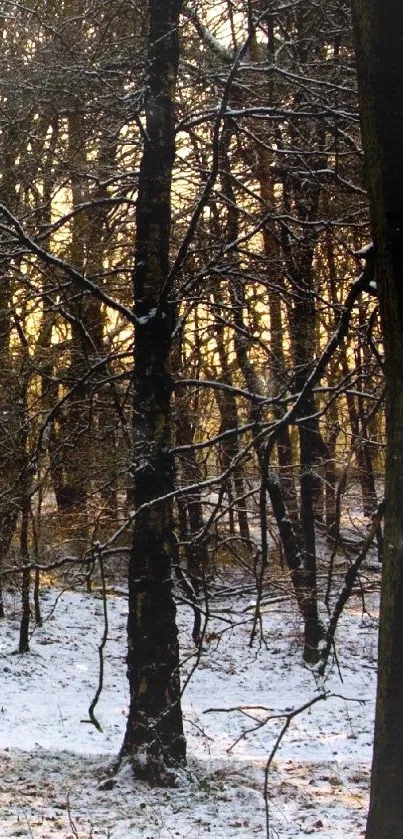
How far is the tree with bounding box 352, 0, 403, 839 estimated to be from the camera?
8.65 feet

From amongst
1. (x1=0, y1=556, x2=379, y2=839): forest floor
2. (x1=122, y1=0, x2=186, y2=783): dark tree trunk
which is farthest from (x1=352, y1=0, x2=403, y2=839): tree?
(x1=122, y1=0, x2=186, y2=783): dark tree trunk

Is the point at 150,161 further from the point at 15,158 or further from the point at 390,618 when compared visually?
the point at 390,618

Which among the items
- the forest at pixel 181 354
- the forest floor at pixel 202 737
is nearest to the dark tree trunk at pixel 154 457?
the forest at pixel 181 354

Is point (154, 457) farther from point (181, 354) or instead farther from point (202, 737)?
point (181, 354)

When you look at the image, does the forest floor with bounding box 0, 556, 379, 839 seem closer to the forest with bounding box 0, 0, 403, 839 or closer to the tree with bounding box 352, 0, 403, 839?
the forest with bounding box 0, 0, 403, 839

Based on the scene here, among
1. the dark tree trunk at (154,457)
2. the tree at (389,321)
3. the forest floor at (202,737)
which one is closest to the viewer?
the tree at (389,321)

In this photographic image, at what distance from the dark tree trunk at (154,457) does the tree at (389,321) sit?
433 centimetres

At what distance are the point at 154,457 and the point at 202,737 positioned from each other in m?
4.00

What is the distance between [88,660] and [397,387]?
1122 centimetres

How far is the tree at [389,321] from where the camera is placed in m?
2.64

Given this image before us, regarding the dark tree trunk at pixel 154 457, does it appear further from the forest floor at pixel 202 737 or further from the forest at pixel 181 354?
the forest floor at pixel 202 737

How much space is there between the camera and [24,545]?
11.4 metres

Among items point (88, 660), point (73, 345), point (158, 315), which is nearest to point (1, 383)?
point (73, 345)

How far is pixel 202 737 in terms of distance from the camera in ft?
30.5
